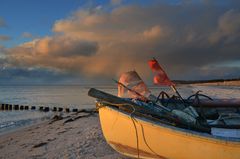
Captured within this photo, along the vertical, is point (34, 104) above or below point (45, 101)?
below

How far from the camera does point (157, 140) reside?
6.40 m

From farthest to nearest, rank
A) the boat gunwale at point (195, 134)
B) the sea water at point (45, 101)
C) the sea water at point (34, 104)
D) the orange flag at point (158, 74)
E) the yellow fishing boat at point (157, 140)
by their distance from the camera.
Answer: the sea water at point (45, 101) → the sea water at point (34, 104) → the orange flag at point (158, 74) → the yellow fishing boat at point (157, 140) → the boat gunwale at point (195, 134)

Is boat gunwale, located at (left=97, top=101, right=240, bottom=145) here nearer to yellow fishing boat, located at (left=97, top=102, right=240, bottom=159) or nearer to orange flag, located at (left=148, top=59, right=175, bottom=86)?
yellow fishing boat, located at (left=97, top=102, right=240, bottom=159)

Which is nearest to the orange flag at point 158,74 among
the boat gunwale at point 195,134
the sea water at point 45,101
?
the sea water at point 45,101

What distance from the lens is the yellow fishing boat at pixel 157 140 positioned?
5816 millimetres

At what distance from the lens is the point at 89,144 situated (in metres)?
9.62

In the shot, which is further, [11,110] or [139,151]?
[11,110]

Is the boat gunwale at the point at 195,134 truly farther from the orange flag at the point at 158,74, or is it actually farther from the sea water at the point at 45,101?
the orange flag at the point at 158,74

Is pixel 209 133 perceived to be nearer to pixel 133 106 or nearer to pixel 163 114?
pixel 163 114

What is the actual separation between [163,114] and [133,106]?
2.36 ft

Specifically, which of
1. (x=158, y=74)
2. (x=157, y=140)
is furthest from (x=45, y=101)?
(x=157, y=140)

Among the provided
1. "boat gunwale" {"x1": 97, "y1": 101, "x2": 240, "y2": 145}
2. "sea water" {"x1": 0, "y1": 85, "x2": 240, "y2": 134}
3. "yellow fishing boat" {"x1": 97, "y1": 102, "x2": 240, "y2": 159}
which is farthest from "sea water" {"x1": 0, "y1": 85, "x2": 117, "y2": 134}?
"boat gunwale" {"x1": 97, "y1": 101, "x2": 240, "y2": 145}

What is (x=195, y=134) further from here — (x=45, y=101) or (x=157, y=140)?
(x=45, y=101)

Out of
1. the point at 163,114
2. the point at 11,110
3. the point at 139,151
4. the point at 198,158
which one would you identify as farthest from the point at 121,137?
the point at 11,110
